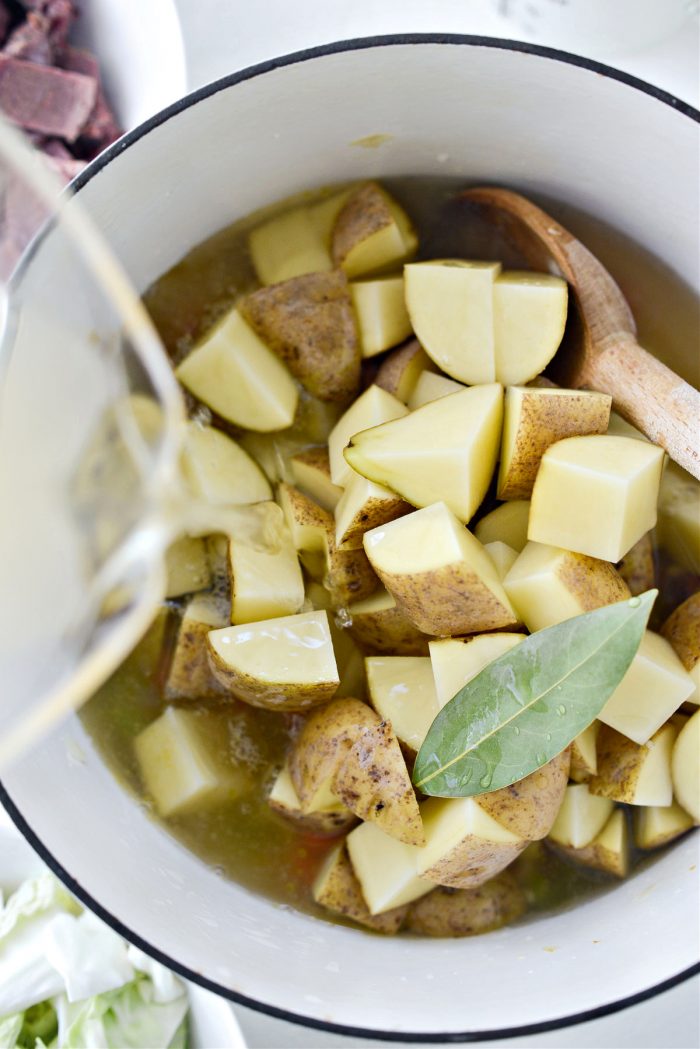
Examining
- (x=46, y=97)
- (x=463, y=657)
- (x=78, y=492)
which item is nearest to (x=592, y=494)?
(x=463, y=657)

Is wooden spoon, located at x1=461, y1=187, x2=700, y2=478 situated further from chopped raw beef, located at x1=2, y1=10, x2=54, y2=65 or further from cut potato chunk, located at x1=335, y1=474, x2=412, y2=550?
chopped raw beef, located at x1=2, y1=10, x2=54, y2=65

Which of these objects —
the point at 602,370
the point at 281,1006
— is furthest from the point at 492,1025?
the point at 602,370

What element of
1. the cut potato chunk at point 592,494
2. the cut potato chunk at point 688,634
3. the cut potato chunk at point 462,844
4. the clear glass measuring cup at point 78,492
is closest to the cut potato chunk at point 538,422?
the cut potato chunk at point 592,494

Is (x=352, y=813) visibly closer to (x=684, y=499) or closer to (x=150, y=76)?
(x=684, y=499)

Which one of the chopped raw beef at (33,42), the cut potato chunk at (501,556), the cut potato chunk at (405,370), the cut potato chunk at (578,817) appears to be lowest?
the cut potato chunk at (578,817)

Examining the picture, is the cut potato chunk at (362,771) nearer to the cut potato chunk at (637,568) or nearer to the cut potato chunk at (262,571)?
the cut potato chunk at (262,571)

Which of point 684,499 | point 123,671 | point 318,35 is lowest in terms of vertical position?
point 684,499
